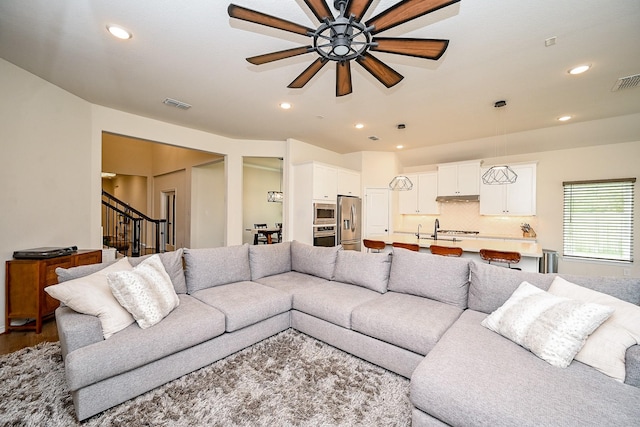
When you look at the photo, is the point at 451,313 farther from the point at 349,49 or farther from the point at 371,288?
the point at 349,49

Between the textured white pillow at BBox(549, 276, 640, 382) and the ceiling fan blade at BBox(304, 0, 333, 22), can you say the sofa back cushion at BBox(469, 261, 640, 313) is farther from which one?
the ceiling fan blade at BBox(304, 0, 333, 22)

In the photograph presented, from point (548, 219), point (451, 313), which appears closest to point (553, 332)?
point (451, 313)

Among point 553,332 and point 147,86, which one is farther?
Result: point 147,86

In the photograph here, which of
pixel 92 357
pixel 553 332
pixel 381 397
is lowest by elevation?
pixel 381 397

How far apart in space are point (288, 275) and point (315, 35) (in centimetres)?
258

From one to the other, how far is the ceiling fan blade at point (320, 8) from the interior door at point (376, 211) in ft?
16.0

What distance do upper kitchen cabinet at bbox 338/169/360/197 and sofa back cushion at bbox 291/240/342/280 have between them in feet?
8.06

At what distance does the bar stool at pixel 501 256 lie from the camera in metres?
3.08

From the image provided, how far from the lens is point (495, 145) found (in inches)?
209

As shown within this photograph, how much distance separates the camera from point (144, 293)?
193 cm

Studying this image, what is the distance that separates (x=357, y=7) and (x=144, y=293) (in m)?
2.33

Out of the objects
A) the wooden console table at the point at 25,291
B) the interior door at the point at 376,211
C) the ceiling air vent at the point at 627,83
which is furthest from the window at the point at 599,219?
the wooden console table at the point at 25,291

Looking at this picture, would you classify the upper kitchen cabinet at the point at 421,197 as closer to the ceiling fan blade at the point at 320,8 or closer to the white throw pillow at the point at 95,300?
the ceiling fan blade at the point at 320,8

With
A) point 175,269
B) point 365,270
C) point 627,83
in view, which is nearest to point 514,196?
point 627,83
